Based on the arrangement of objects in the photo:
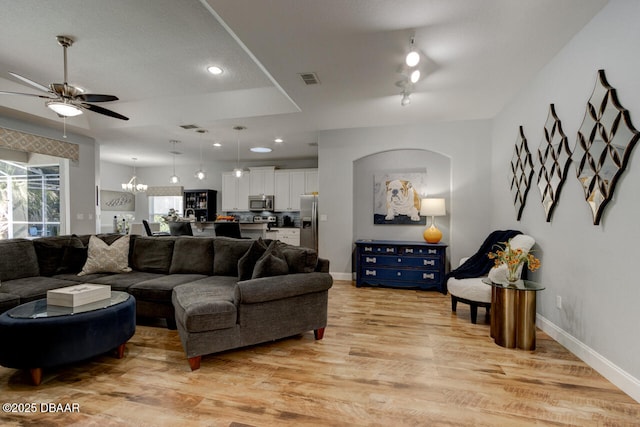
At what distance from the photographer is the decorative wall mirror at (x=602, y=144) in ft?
6.68

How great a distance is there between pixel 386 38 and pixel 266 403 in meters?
2.98

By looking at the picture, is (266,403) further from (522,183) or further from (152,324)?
(522,183)

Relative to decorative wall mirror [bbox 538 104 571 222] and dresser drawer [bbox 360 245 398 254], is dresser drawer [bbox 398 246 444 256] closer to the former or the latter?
dresser drawer [bbox 360 245 398 254]

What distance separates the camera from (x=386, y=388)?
80.5 inches

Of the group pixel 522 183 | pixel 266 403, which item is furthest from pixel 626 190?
pixel 266 403

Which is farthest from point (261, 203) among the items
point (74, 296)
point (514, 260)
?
point (514, 260)

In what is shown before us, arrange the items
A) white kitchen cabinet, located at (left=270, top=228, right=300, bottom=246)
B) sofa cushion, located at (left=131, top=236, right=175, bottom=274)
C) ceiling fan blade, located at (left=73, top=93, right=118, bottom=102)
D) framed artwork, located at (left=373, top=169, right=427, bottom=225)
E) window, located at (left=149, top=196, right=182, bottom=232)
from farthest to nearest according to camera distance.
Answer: window, located at (left=149, top=196, right=182, bottom=232), white kitchen cabinet, located at (left=270, top=228, right=300, bottom=246), framed artwork, located at (left=373, top=169, right=427, bottom=225), sofa cushion, located at (left=131, top=236, right=175, bottom=274), ceiling fan blade, located at (left=73, top=93, right=118, bottom=102)

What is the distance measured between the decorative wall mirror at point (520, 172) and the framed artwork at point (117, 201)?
10.00m

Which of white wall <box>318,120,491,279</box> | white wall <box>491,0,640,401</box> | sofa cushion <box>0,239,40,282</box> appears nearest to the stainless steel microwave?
white wall <box>318,120,491,279</box>

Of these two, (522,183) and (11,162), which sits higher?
(11,162)

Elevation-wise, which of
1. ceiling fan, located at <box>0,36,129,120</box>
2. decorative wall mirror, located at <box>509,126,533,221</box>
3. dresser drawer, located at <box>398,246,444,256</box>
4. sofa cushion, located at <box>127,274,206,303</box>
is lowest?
sofa cushion, located at <box>127,274,206,303</box>

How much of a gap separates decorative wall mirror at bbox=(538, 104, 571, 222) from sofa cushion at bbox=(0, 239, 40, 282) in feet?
18.6

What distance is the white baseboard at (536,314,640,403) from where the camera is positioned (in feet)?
6.41

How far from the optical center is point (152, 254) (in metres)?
3.79
